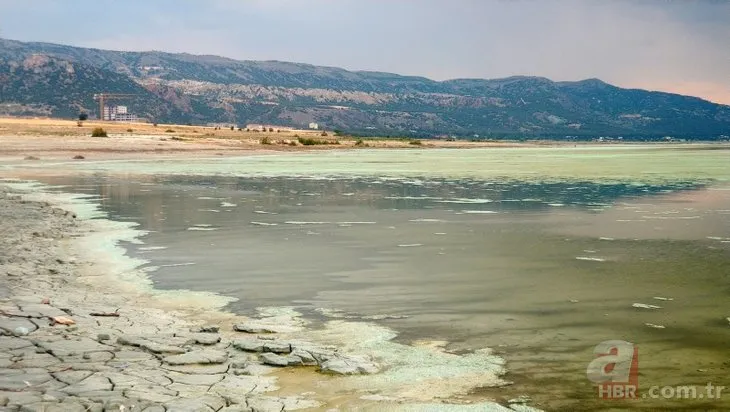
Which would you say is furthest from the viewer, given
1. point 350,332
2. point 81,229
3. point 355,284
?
point 81,229

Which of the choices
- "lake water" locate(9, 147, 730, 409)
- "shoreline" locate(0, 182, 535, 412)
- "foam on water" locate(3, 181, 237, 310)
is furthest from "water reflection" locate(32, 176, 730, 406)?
"shoreline" locate(0, 182, 535, 412)

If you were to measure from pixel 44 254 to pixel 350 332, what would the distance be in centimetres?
750

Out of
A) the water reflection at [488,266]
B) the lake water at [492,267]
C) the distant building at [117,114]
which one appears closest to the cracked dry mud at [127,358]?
the lake water at [492,267]

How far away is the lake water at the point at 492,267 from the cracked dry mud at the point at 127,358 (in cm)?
130

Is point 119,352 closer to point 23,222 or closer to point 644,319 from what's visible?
point 644,319

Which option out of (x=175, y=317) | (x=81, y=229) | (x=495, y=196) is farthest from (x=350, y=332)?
(x=495, y=196)

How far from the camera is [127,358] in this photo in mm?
7605

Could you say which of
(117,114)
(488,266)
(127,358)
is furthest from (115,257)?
(117,114)

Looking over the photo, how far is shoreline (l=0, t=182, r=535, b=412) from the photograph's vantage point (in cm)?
658

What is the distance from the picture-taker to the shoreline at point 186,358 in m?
6.58

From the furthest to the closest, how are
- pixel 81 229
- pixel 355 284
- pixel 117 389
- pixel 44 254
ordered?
1. pixel 81 229
2. pixel 44 254
3. pixel 355 284
4. pixel 117 389

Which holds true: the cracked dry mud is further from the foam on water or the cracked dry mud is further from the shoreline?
the foam on water

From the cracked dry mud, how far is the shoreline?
11 mm

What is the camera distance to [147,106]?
195m
